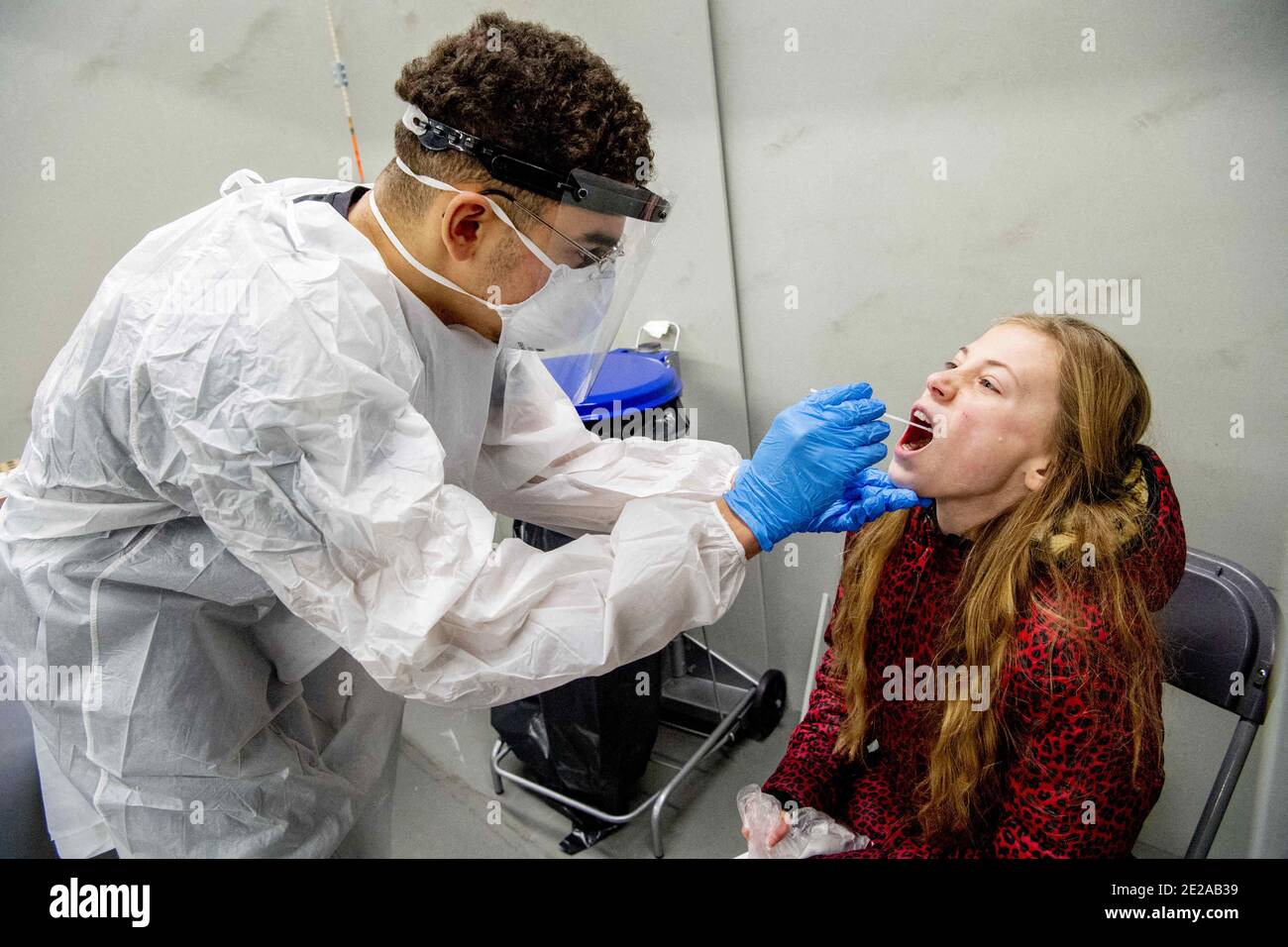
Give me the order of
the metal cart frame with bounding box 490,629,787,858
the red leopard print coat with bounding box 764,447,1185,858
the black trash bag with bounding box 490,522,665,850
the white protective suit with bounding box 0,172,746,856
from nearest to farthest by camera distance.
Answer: the white protective suit with bounding box 0,172,746,856 → the red leopard print coat with bounding box 764,447,1185,858 → the black trash bag with bounding box 490,522,665,850 → the metal cart frame with bounding box 490,629,787,858

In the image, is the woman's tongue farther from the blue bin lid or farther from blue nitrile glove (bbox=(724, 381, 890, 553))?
the blue bin lid

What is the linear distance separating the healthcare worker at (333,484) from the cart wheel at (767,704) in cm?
136

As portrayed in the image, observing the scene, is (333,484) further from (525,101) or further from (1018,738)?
(1018,738)

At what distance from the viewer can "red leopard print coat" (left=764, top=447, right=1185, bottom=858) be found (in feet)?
3.93

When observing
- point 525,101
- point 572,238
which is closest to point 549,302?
point 572,238

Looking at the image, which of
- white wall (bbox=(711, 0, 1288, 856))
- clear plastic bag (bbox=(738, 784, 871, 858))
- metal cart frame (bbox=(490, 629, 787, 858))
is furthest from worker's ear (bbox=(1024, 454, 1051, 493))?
metal cart frame (bbox=(490, 629, 787, 858))

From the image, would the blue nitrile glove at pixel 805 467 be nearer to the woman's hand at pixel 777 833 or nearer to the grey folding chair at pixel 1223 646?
the woman's hand at pixel 777 833

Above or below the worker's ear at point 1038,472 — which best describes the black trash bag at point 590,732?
below

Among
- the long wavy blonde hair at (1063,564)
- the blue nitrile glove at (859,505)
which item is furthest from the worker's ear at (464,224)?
the long wavy blonde hair at (1063,564)

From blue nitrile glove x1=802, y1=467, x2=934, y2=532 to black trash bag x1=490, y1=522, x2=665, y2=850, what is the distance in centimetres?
92

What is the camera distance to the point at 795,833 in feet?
4.60

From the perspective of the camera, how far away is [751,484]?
119 centimetres

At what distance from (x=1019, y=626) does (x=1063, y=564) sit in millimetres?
116

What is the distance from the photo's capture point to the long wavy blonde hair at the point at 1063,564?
1.27m
